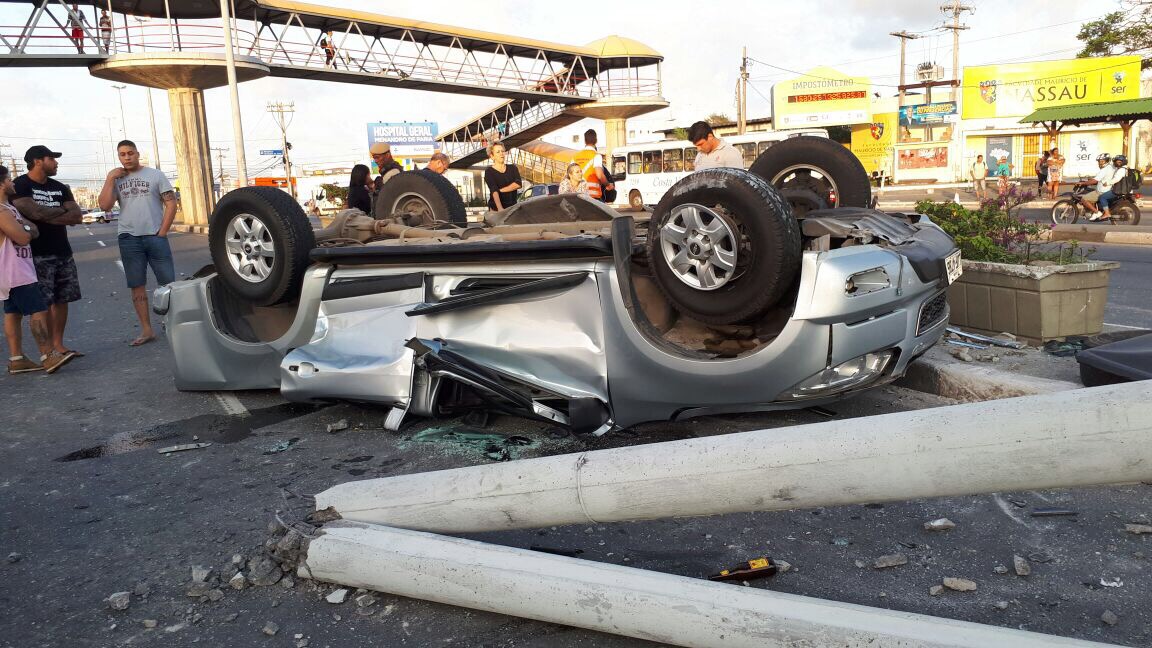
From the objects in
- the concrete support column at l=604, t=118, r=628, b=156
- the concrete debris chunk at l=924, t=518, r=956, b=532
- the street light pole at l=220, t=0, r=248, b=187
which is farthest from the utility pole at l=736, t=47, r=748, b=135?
the concrete debris chunk at l=924, t=518, r=956, b=532

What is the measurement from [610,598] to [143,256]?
6.59 metres

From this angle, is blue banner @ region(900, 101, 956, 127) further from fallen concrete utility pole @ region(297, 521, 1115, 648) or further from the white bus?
fallen concrete utility pole @ region(297, 521, 1115, 648)

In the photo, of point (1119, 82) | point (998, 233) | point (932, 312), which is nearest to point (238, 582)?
point (932, 312)

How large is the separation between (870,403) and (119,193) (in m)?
6.36

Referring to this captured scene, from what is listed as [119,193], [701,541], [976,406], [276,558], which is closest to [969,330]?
[701,541]

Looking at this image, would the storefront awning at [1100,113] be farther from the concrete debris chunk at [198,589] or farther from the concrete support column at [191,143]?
the concrete debris chunk at [198,589]

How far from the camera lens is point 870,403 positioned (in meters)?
4.19

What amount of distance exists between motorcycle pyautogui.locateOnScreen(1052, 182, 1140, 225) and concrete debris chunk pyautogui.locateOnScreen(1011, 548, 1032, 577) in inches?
591

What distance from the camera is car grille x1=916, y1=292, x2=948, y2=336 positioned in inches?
146

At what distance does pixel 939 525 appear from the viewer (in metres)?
2.76

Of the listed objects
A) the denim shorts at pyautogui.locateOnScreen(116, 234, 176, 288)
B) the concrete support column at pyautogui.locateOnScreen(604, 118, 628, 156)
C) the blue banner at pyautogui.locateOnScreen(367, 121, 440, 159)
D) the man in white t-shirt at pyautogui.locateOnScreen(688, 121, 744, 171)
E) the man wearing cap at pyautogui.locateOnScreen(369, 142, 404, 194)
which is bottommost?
the denim shorts at pyautogui.locateOnScreen(116, 234, 176, 288)

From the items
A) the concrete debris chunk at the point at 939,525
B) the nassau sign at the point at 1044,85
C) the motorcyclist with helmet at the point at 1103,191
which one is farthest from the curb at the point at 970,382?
the nassau sign at the point at 1044,85

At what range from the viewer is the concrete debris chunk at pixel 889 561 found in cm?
251

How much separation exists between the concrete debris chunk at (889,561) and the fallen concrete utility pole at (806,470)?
62 centimetres
